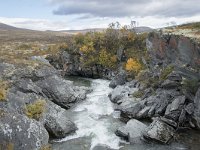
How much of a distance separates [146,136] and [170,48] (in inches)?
802

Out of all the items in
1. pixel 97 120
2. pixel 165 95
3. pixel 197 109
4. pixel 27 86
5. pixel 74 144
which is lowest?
pixel 97 120

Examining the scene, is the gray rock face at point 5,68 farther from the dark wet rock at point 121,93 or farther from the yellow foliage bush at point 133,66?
the yellow foliage bush at point 133,66

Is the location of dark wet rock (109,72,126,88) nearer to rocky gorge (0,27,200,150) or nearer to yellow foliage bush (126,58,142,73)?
rocky gorge (0,27,200,150)

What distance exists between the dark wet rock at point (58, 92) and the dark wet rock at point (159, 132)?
20.6 metres

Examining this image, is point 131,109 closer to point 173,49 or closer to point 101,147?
point 173,49

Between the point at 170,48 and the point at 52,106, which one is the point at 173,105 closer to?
the point at 170,48

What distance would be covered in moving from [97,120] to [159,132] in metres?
11.7

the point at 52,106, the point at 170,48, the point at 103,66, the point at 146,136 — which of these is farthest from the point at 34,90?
the point at 103,66

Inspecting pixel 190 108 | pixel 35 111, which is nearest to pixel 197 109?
pixel 190 108

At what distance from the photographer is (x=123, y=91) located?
62.7 metres

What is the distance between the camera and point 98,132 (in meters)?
43.2

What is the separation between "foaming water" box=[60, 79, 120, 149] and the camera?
4097 centimetres

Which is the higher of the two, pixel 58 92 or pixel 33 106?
pixel 33 106

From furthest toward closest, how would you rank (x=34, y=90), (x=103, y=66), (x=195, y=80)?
(x=103, y=66) < (x=34, y=90) < (x=195, y=80)
